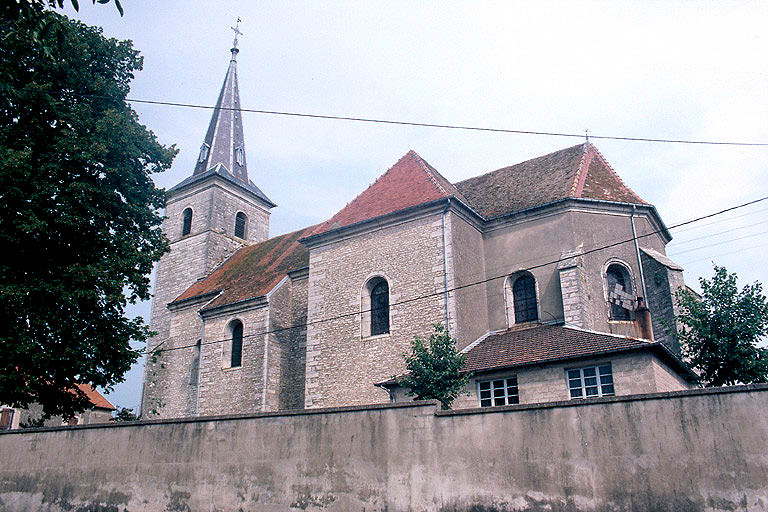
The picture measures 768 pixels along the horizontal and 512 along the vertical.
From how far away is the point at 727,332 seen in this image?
15578mm

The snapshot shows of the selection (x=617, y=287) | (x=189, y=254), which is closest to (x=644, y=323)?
(x=617, y=287)

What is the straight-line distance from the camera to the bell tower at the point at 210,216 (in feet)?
109

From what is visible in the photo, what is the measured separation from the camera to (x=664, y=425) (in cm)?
912

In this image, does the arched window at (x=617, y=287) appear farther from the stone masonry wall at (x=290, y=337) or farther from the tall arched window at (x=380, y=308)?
the stone masonry wall at (x=290, y=337)

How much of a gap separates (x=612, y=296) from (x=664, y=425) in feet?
34.7

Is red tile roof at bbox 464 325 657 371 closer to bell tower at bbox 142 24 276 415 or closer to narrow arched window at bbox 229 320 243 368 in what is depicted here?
narrow arched window at bbox 229 320 243 368

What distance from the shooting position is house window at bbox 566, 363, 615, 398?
14883mm

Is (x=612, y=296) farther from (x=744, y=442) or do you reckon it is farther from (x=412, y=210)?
(x=744, y=442)

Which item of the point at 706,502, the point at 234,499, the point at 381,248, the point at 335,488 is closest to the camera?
the point at 706,502

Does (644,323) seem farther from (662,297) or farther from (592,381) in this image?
(592,381)

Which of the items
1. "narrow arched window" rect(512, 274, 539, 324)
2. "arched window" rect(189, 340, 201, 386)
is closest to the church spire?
"arched window" rect(189, 340, 201, 386)

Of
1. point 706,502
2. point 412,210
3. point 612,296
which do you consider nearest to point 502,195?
point 412,210

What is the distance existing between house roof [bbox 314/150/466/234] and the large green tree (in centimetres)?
716

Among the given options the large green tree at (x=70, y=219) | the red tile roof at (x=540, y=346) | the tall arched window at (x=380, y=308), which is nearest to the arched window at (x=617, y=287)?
the red tile roof at (x=540, y=346)
